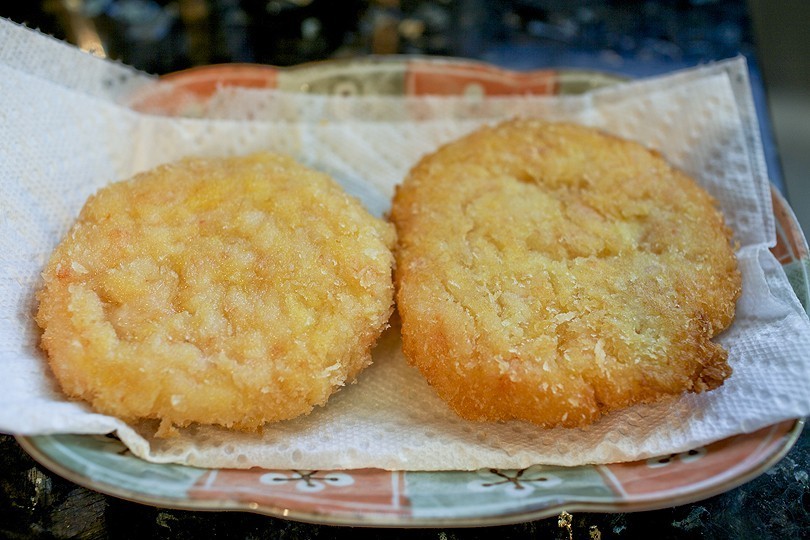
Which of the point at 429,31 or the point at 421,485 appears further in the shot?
the point at 429,31

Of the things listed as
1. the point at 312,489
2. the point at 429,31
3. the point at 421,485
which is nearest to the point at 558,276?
the point at 421,485

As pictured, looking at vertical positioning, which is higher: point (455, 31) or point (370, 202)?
point (455, 31)

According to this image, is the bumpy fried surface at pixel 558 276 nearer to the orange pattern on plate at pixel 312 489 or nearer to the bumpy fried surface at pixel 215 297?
the bumpy fried surface at pixel 215 297

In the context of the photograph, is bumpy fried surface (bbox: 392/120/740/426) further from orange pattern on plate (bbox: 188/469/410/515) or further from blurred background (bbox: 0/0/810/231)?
blurred background (bbox: 0/0/810/231)

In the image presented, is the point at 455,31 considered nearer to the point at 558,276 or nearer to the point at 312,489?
the point at 558,276

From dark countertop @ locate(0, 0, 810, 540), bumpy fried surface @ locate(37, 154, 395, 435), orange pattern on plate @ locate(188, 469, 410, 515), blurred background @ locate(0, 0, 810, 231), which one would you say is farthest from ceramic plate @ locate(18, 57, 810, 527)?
blurred background @ locate(0, 0, 810, 231)

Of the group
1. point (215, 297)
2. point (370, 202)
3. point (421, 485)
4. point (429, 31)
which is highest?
point (429, 31)
